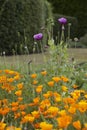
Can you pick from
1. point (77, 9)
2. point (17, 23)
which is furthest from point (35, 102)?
point (77, 9)

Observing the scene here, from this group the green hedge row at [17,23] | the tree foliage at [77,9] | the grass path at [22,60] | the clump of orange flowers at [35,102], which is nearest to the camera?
the clump of orange flowers at [35,102]

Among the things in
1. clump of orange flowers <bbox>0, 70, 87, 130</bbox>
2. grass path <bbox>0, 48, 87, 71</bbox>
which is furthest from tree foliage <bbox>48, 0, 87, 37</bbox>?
clump of orange flowers <bbox>0, 70, 87, 130</bbox>

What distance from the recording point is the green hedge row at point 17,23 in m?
11.8

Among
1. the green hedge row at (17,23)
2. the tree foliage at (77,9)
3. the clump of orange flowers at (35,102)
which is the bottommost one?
the tree foliage at (77,9)

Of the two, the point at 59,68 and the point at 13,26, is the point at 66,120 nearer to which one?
the point at 59,68

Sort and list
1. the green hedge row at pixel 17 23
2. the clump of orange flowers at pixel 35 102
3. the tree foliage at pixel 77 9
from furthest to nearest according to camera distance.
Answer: the tree foliage at pixel 77 9 → the green hedge row at pixel 17 23 → the clump of orange flowers at pixel 35 102

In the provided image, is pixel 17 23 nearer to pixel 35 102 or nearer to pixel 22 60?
pixel 22 60

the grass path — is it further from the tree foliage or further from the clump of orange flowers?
the tree foliage

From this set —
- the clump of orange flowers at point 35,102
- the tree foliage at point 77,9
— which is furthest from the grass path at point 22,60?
the tree foliage at point 77,9

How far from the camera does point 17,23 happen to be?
12.0 metres

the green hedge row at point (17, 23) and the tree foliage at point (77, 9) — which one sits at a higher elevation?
the green hedge row at point (17, 23)

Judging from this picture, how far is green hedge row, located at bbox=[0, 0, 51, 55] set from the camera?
11.8 meters

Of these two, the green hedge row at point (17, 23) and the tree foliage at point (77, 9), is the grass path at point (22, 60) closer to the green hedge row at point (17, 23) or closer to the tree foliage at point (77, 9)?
the green hedge row at point (17, 23)

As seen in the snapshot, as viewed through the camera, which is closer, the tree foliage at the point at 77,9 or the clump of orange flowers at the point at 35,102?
the clump of orange flowers at the point at 35,102
